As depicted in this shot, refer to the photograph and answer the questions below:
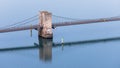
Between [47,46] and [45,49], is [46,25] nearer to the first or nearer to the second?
[47,46]

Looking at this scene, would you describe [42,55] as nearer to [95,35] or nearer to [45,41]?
[45,41]

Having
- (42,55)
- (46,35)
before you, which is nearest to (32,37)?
(46,35)

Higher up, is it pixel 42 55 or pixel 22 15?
pixel 22 15

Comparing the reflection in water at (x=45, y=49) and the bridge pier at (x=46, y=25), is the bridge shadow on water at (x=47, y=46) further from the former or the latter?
the bridge pier at (x=46, y=25)

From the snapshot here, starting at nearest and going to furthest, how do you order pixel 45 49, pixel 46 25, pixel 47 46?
pixel 45 49
pixel 47 46
pixel 46 25

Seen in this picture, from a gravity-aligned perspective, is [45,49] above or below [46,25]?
below

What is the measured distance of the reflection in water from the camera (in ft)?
83.1

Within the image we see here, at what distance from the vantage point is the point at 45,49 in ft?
88.9

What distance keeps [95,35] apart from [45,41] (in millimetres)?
3486

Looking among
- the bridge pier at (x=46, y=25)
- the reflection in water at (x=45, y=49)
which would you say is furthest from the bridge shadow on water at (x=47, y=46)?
A: the bridge pier at (x=46, y=25)

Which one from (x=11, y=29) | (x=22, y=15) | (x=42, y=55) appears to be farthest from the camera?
(x=22, y=15)

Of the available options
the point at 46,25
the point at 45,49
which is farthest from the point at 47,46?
the point at 46,25

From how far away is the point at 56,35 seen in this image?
30.0 m

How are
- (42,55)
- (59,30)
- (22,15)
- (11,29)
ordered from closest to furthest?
1. (42,55)
2. (11,29)
3. (59,30)
4. (22,15)
